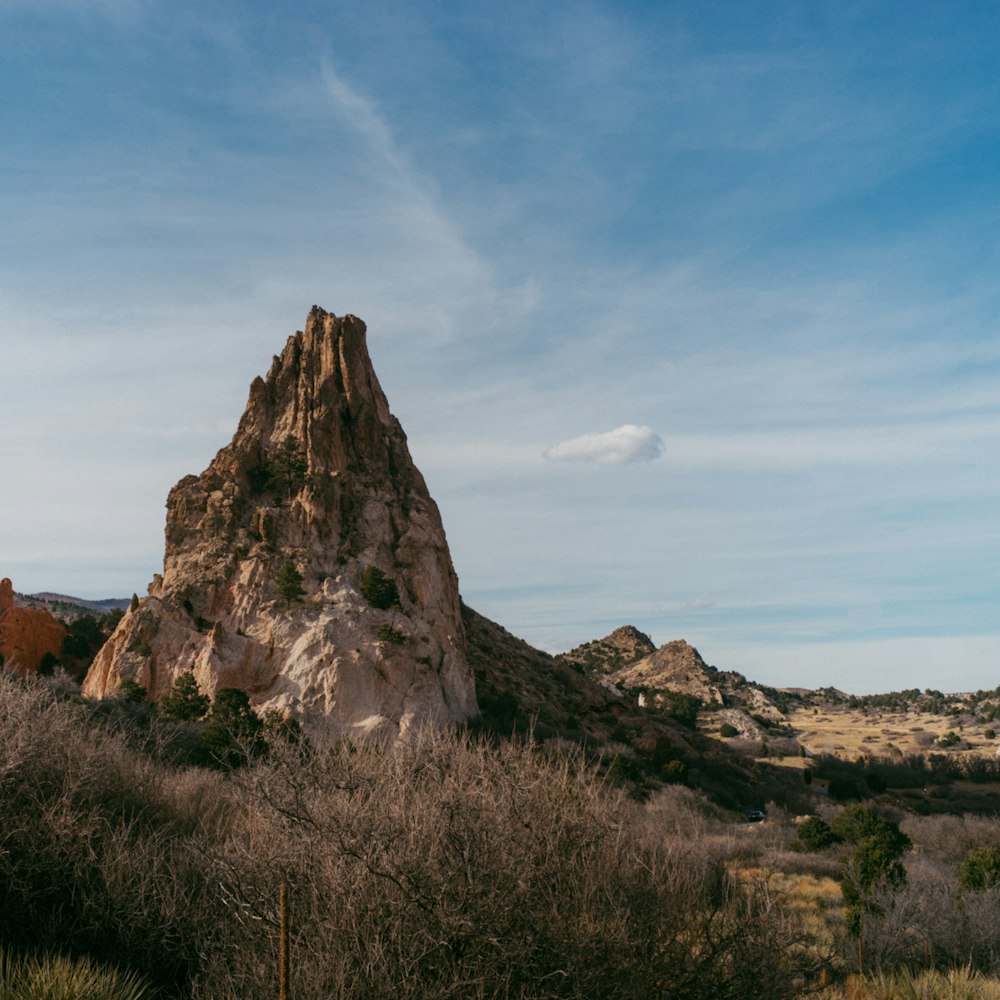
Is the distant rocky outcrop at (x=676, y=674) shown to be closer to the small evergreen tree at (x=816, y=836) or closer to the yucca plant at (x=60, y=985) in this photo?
the small evergreen tree at (x=816, y=836)

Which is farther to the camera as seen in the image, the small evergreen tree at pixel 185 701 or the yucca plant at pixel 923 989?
the small evergreen tree at pixel 185 701

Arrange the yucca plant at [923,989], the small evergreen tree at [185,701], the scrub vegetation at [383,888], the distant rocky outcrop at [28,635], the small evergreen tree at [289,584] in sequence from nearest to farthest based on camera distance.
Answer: the scrub vegetation at [383,888]
the yucca plant at [923,989]
the small evergreen tree at [185,701]
the small evergreen tree at [289,584]
the distant rocky outcrop at [28,635]

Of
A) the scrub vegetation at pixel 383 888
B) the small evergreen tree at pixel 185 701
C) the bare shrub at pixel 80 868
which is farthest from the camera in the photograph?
the small evergreen tree at pixel 185 701

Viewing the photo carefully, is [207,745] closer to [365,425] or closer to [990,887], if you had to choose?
[990,887]

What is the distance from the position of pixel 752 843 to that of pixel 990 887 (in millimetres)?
11031

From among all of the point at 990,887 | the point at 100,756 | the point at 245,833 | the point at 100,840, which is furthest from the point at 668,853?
the point at 990,887

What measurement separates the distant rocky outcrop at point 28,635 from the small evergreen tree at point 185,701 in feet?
45.4

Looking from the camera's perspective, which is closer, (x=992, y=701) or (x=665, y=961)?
(x=665, y=961)

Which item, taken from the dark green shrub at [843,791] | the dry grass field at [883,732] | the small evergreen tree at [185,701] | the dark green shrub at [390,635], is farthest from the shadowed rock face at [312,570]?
the dry grass field at [883,732]

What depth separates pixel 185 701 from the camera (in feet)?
137

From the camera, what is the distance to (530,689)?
59750 millimetres

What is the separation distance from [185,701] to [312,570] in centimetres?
1188

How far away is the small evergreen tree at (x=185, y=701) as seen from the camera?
41031 millimetres

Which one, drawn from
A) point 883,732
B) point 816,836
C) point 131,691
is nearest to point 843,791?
point 816,836
